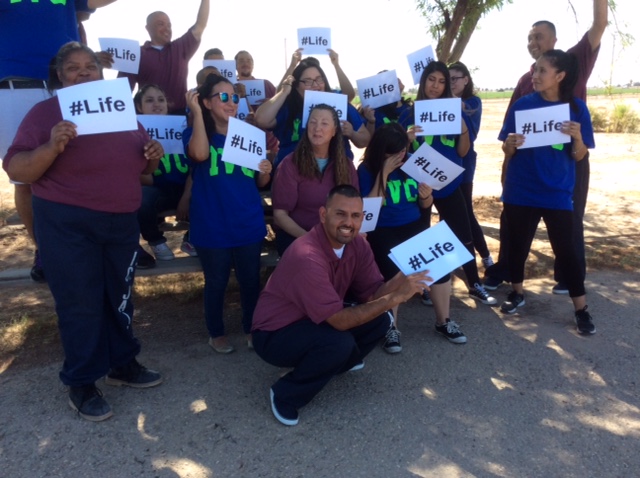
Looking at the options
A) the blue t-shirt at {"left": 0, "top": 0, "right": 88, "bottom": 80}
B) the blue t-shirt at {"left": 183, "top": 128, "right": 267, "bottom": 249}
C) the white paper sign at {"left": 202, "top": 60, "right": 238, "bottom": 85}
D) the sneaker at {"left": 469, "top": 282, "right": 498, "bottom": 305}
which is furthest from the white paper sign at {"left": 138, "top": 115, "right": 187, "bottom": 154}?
the sneaker at {"left": 469, "top": 282, "right": 498, "bottom": 305}

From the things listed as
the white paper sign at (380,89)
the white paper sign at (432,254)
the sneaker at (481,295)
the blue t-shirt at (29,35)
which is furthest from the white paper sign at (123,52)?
the sneaker at (481,295)

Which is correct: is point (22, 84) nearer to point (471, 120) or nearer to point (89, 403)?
point (89, 403)

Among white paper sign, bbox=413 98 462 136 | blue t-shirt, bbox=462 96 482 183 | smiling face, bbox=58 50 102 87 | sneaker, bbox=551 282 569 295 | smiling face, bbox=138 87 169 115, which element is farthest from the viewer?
sneaker, bbox=551 282 569 295

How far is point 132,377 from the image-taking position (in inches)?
146

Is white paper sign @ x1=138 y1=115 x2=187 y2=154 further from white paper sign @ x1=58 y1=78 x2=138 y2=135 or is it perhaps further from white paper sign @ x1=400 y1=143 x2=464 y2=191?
white paper sign @ x1=400 y1=143 x2=464 y2=191

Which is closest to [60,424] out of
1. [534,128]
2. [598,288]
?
[534,128]

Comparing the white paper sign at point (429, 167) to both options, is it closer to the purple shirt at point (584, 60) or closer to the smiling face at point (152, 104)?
the purple shirt at point (584, 60)

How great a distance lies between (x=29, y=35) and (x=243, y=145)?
1.67m

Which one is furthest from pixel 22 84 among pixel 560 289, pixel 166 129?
pixel 560 289

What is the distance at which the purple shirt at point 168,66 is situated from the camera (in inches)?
212

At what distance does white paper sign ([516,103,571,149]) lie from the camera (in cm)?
426

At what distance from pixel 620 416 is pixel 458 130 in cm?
236

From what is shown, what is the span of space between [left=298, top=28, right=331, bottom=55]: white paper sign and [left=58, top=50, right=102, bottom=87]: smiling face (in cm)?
264

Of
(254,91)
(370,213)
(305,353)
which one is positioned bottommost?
(305,353)
